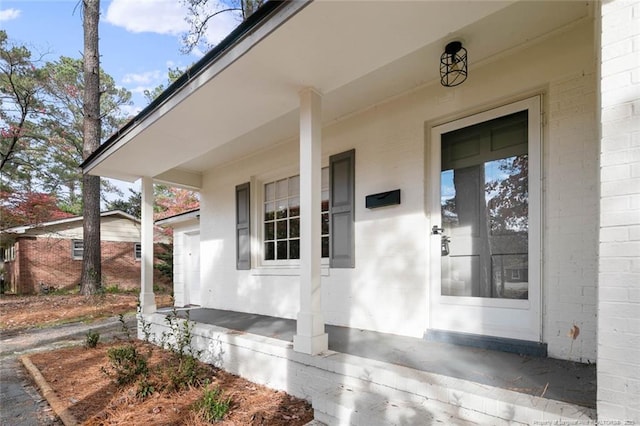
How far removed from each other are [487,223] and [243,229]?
380 centimetres

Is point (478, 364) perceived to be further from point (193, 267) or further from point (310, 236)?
point (193, 267)

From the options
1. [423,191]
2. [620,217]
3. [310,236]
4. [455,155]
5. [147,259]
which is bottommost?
[147,259]

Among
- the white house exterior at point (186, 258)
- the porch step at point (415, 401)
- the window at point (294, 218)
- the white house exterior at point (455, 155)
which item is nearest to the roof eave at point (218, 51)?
the white house exterior at point (455, 155)

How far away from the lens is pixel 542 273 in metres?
2.64

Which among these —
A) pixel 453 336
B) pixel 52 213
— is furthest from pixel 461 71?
pixel 52 213

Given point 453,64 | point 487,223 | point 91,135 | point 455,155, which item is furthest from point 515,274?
point 91,135

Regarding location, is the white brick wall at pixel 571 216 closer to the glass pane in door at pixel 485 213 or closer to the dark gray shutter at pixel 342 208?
the glass pane in door at pixel 485 213

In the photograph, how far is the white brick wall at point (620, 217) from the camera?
4.51 ft

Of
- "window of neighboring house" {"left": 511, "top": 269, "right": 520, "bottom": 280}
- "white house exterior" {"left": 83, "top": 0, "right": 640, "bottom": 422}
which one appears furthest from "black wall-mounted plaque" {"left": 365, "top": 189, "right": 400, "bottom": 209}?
"window of neighboring house" {"left": 511, "top": 269, "right": 520, "bottom": 280}

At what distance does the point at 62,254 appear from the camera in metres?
13.0

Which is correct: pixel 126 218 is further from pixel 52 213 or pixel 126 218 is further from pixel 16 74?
pixel 16 74

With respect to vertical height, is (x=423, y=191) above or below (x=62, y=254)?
above

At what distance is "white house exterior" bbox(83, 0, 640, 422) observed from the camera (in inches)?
57.8

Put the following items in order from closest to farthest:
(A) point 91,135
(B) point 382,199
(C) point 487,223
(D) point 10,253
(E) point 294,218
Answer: (C) point 487,223 → (B) point 382,199 → (E) point 294,218 → (A) point 91,135 → (D) point 10,253
